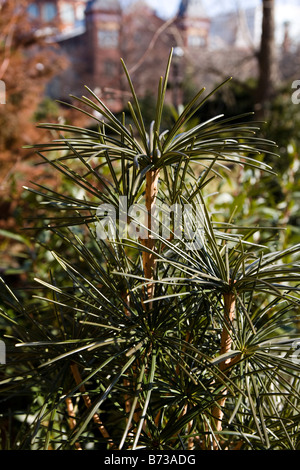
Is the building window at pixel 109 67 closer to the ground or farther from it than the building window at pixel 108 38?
closer to the ground

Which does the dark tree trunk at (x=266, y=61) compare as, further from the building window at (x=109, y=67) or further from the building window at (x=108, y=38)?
the building window at (x=109, y=67)

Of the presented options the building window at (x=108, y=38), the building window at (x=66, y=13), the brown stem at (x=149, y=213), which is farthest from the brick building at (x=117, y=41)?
the brown stem at (x=149, y=213)

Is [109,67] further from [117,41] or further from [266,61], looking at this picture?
[266,61]

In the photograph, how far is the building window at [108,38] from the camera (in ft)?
51.8

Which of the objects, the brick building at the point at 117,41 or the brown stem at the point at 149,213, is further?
the brick building at the point at 117,41

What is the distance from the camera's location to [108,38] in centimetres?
1611

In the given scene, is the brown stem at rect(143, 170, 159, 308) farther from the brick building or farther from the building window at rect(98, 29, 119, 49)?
the building window at rect(98, 29, 119, 49)

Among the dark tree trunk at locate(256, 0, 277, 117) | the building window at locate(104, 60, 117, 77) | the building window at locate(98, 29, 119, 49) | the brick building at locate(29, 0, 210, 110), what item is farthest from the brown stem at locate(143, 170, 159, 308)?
the building window at locate(104, 60, 117, 77)

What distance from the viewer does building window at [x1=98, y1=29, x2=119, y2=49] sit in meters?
15.8

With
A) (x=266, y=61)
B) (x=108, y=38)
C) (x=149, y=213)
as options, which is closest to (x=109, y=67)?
(x=108, y=38)
